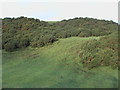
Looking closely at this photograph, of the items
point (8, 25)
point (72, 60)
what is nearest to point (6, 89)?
point (72, 60)

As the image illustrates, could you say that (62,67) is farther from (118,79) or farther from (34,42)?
(34,42)

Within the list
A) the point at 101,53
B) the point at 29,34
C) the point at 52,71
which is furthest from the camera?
the point at 29,34

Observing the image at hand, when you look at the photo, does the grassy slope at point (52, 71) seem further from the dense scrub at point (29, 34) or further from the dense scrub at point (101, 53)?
the dense scrub at point (29, 34)

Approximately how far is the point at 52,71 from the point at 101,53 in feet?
10.2

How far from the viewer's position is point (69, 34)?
2059 cm

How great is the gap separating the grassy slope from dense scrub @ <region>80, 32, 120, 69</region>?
1.34 ft

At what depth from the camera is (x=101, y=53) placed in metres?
13.1

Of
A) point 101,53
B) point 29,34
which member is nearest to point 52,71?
point 101,53

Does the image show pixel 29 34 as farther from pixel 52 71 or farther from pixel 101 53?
pixel 101 53

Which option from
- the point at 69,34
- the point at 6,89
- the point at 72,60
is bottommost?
the point at 6,89

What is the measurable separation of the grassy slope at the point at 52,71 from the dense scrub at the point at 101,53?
407 mm

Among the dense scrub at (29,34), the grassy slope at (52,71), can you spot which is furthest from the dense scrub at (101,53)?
the dense scrub at (29,34)

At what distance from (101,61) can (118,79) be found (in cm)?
172

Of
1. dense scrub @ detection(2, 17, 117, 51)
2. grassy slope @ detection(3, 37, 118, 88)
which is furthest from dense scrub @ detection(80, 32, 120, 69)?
dense scrub @ detection(2, 17, 117, 51)
